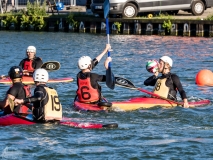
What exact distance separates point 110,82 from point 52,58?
44.8 ft

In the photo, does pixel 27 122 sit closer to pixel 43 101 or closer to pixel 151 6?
pixel 43 101

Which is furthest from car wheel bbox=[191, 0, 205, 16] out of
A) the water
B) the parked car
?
the water

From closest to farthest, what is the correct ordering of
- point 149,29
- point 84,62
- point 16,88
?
point 16,88 < point 84,62 < point 149,29

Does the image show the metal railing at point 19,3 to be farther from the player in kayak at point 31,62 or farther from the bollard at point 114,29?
the player in kayak at point 31,62

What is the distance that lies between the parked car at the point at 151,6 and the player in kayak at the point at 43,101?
23.5m

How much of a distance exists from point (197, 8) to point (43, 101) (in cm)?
2587

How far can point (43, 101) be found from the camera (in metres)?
14.5

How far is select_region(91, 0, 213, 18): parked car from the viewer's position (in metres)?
38.2

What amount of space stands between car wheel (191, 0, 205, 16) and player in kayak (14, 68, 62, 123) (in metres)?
25.3

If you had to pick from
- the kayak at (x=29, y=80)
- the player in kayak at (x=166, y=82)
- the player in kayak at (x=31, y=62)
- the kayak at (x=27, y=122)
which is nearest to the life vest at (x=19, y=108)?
the kayak at (x=27, y=122)

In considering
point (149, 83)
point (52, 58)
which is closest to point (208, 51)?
point (52, 58)

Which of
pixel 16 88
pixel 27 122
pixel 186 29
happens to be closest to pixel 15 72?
pixel 16 88

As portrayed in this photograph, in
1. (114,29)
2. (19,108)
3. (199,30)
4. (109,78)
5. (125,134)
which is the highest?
(199,30)

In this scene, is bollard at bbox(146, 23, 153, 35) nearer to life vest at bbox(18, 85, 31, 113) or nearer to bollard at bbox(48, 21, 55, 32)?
bollard at bbox(48, 21, 55, 32)
